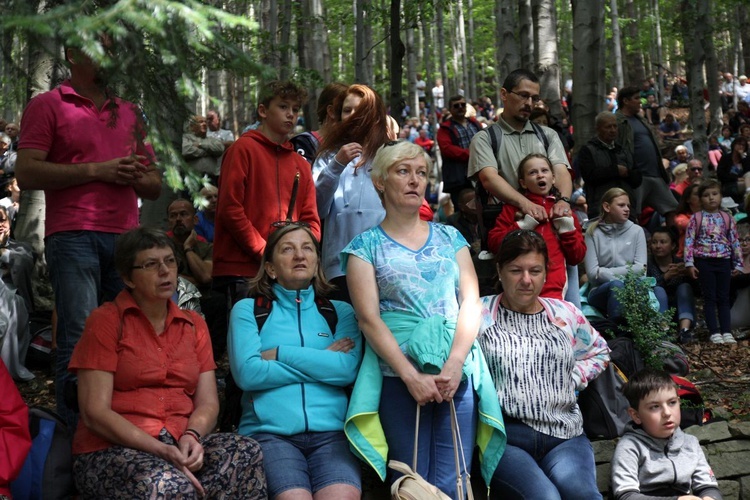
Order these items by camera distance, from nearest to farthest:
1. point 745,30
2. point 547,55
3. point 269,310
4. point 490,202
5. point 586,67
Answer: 1. point 269,310
2. point 490,202
3. point 586,67
4. point 547,55
5. point 745,30

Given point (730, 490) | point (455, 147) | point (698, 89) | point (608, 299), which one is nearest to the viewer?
point (730, 490)

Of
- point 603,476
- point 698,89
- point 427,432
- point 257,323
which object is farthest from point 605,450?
point 698,89

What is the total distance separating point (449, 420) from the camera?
14.6 ft

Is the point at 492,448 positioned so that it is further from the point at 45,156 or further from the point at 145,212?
the point at 145,212

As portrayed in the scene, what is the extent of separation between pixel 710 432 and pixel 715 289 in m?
3.53

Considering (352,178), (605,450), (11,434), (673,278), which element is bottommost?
(605,450)

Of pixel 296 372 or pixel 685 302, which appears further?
pixel 685 302

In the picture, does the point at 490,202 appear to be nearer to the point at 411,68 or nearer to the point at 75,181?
the point at 75,181

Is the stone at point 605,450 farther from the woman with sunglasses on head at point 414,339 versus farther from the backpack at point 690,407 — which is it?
the woman with sunglasses on head at point 414,339

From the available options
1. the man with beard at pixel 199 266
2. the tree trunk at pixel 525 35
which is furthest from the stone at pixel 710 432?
the tree trunk at pixel 525 35

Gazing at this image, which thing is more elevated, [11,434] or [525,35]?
[525,35]

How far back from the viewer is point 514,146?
20.3ft

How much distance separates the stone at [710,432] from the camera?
5543mm

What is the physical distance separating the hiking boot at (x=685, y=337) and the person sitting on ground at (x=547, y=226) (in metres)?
3.37
